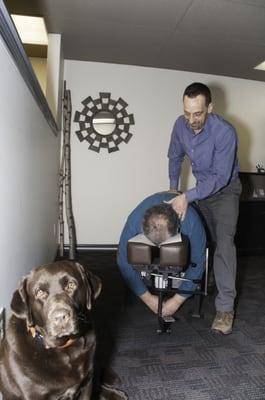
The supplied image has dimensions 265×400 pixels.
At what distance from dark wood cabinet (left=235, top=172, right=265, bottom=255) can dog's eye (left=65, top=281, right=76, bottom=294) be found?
325 centimetres

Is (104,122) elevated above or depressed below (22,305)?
above

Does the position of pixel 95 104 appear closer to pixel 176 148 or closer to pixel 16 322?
pixel 176 148

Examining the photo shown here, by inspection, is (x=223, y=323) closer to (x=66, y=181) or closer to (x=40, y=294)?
(x=40, y=294)

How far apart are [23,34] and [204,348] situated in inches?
131

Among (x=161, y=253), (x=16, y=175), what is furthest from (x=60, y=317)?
(x=161, y=253)

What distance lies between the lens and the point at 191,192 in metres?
2.01

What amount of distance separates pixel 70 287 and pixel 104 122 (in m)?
3.42

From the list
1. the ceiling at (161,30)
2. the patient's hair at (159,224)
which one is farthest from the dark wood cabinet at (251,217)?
the patient's hair at (159,224)

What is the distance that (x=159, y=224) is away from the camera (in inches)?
70.9

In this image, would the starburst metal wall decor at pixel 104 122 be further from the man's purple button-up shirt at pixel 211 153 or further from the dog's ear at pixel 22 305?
the dog's ear at pixel 22 305

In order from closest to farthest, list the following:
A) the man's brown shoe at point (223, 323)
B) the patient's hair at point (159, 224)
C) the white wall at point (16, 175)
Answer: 1. the white wall at point (16, 175)
2. the patient's hair at point (159, 224)
3. the man's brown shoe at point (223, 323)

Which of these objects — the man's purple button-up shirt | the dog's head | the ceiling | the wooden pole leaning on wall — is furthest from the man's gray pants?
the wooden pole leaning on wall

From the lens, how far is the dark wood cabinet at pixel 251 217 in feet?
12.9

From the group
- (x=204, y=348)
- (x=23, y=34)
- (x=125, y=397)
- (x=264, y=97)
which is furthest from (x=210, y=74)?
(x=125, y=397)
